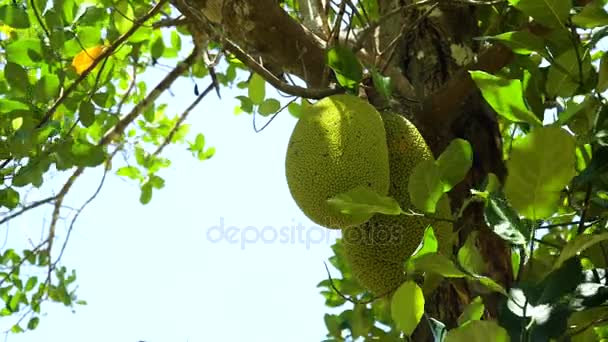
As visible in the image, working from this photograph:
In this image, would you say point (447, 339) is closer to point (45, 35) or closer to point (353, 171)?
point (353, 171)

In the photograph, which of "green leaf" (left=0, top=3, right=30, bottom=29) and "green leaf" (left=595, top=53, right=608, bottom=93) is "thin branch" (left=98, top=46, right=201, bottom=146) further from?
"green leaf" (left=595, top=53, right=608, bottom=93)

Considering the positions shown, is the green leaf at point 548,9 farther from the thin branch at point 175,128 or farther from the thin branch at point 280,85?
the thin branch at point 175,128

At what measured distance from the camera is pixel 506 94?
80 cm

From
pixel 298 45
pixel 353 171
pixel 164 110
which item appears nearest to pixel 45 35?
pixel 298 45

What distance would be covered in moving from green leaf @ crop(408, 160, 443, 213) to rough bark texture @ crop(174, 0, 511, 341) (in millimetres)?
278

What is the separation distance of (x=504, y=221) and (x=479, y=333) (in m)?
0.13

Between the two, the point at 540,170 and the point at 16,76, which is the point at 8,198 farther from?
the point at 540,170

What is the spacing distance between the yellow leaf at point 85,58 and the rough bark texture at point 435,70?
0.69ft

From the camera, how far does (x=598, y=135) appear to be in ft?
2.61

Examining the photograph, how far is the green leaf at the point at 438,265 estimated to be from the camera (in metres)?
0.74

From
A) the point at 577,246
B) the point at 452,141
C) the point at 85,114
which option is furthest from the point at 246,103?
the point at 577,246

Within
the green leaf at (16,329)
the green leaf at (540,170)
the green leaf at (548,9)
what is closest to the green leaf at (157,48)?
the green leaf at (16,329)

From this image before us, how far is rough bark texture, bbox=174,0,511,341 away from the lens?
4.14 ft

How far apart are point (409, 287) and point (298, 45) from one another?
0.67 metres
